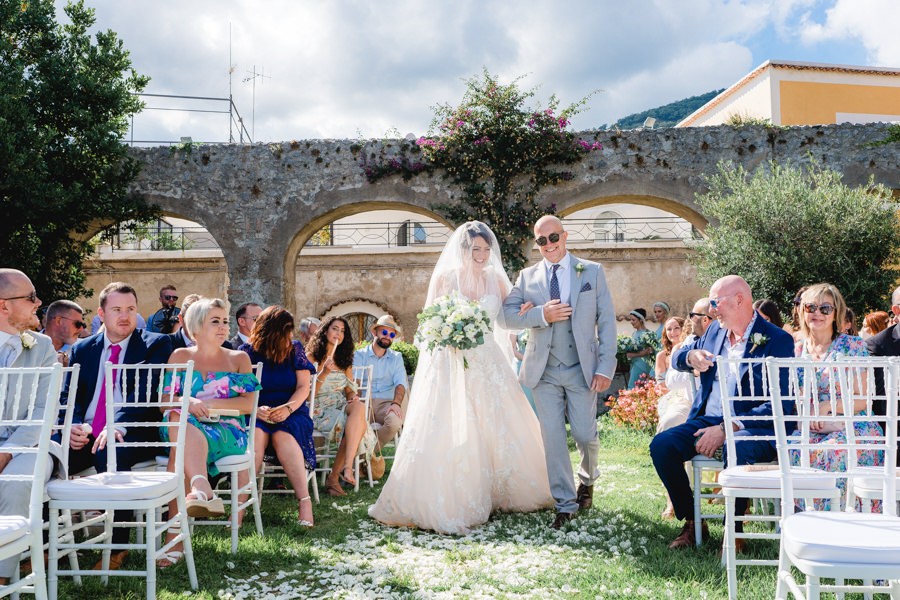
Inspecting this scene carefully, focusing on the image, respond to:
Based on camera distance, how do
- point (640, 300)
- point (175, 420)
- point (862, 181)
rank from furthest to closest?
point (640, 300), point (862, 181), point (175, 420)

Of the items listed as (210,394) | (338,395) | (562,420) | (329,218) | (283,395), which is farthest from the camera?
(329,218)

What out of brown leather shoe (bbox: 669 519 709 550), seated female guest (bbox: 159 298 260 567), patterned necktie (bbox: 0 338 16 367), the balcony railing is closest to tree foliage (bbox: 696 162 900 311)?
brown leather shoe (bbox: 669 519 709 550)

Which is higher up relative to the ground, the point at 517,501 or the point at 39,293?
the point at 39,293

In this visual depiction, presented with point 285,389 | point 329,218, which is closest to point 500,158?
point 329,218

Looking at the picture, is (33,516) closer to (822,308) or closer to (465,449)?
(465,449)

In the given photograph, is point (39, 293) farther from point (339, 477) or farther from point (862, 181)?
point (862, 181)

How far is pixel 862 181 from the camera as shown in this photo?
1195 centimetres

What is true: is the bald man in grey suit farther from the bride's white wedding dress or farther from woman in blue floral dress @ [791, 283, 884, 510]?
woman in blue floral dress @ [791, 283, 884, 510]

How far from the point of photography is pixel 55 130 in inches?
395

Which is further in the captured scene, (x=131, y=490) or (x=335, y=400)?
(x=335, y=400)

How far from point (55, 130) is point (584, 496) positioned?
29.2 ft

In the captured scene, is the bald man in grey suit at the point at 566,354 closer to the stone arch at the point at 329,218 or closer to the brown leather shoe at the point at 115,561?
the brown leather shoe at the point at 115,561

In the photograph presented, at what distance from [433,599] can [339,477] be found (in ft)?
Answer: 11.3

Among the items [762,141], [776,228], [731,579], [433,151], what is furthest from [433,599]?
[762,141]
